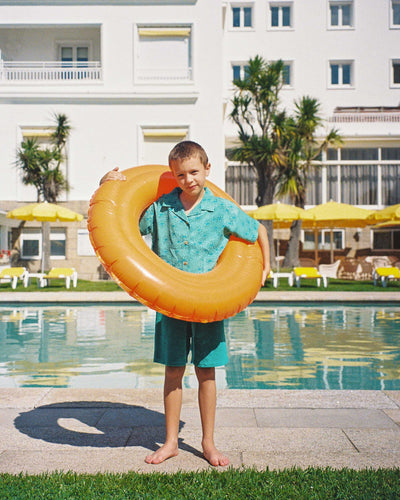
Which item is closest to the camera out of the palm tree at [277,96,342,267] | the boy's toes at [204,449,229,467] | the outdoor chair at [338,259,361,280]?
the boy's toes at [204,449,229,467]

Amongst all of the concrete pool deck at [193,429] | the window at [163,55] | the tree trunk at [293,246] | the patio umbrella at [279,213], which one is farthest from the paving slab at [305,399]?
the window at [163,55]

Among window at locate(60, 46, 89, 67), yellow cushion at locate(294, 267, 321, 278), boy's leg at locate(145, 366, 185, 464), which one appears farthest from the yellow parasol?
boy's leg at locate(145, 366, 185, 464)

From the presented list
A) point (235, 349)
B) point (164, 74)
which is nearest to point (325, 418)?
A: point (235, 349)

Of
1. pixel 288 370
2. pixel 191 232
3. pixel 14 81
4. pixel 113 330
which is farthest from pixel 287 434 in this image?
pixel 14 81

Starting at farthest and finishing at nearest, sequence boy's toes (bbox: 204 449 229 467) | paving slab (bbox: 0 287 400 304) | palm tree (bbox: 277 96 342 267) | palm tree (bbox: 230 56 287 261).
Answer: palm tree (bbox: 277 96 342 267) < palm tree (bbox: 230 56 287 261) < paving slab (bbox: 0 287 400 304) < boy's toes (bbox: 204 449 229 467)

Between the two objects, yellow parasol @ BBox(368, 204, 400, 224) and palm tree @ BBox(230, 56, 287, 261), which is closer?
yellow parasol @ BBox(368, 204, 400, 224)

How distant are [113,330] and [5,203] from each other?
14.6 m

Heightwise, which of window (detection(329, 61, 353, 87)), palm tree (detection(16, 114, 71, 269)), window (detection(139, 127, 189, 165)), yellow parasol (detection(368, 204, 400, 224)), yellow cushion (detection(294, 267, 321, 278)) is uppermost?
window (detection(329, 61, 353, 87))

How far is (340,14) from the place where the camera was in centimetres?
3297

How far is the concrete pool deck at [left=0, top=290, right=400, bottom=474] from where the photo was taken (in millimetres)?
3064

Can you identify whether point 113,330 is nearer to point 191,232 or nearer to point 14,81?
point 191,232

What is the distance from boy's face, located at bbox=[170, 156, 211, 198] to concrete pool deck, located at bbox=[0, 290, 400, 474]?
1.42 m

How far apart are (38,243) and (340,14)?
843 inches

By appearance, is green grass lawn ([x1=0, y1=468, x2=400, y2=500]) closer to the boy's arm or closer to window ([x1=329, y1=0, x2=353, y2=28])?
the boy's arm
